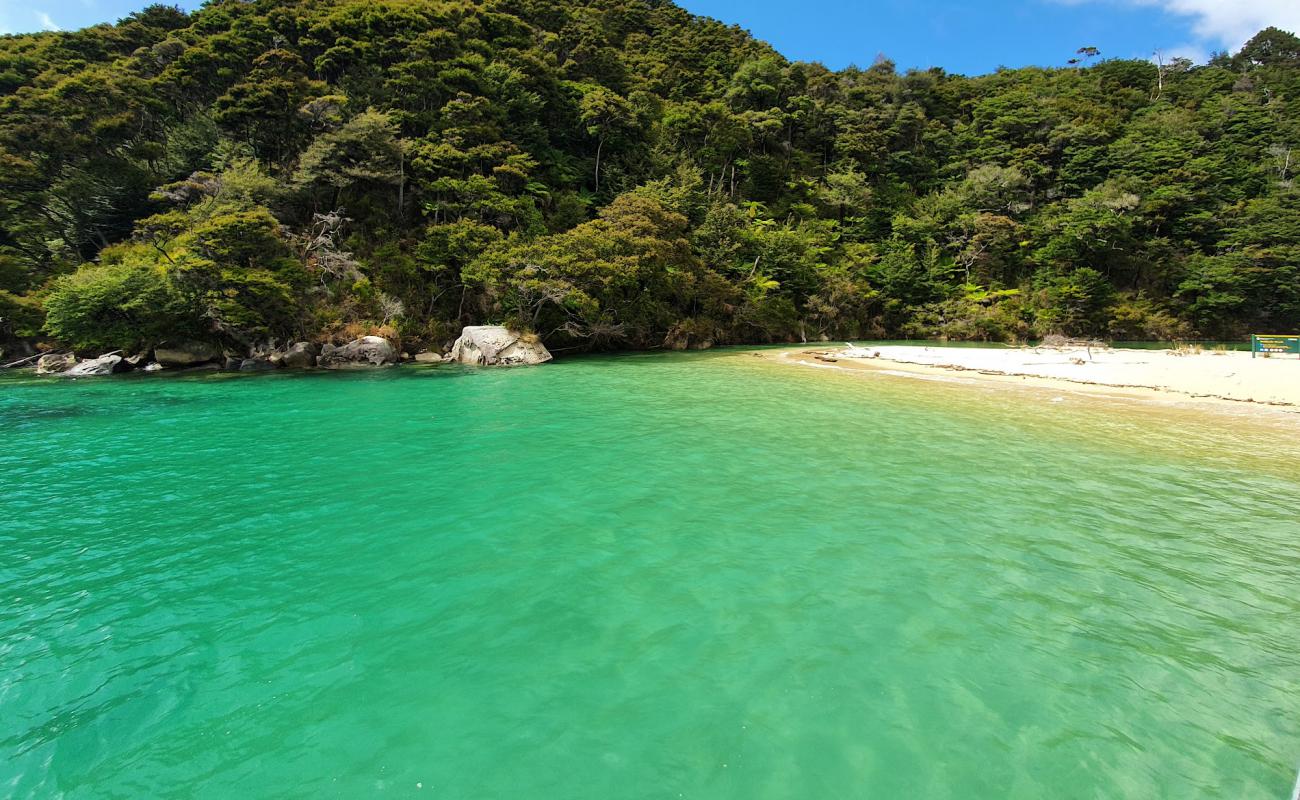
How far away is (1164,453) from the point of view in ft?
29.3

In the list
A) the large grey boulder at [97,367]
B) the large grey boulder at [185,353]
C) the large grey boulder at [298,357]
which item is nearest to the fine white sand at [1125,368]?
the large grey boulder at [298,357]

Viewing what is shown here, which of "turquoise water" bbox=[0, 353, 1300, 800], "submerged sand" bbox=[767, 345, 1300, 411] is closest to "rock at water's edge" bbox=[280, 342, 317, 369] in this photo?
"turquoise water" bbox=[0, 353, 1300, 800]

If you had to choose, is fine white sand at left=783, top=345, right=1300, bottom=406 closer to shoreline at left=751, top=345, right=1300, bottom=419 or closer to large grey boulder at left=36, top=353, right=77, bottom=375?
shoreline at left=751, top=345, right=1300, bottom=419

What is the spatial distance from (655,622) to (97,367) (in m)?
29.6

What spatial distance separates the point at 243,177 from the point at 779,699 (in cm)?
3391

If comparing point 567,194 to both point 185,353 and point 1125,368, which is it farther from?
point 1125,368

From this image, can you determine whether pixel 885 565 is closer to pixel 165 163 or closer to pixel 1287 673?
pixel 1287 673

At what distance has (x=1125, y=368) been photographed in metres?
18.1

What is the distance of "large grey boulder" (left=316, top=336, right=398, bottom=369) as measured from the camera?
2419 centimetres

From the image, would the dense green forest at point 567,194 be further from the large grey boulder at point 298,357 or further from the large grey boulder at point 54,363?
the large grey boulder at point 298,357

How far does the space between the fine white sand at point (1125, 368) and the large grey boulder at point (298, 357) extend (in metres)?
24.3

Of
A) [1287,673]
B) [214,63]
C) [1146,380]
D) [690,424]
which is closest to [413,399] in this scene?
[690,424]

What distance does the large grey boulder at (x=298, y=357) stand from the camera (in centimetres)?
2384

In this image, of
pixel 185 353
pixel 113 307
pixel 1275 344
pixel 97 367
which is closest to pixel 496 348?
pixel 185 353
